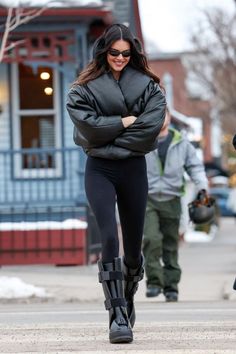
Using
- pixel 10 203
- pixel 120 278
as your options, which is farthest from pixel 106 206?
pixel 10 203

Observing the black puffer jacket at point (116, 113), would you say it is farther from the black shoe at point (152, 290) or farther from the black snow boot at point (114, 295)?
the black shoe at point (152, 290)

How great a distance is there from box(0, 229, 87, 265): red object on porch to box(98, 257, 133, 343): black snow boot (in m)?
9.86

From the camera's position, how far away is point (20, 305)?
11.6 metres

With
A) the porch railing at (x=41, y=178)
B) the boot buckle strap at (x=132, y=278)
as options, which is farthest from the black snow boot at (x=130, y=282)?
the porch railing at (x=41, y=178)

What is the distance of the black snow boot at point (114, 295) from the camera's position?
642 centimetres

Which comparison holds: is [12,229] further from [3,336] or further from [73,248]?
[3,336]

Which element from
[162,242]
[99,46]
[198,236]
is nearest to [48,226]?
[162,242]

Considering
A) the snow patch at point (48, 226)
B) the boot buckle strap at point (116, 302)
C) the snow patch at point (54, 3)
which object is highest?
the snow patch at point (54, 3)

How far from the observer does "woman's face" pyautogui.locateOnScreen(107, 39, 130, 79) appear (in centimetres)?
672

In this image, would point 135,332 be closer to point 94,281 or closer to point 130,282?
point 130,282

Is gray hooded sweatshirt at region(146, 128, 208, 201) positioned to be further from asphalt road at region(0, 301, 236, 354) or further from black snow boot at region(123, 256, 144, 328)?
black snow boot at region(123, 256, 144, 328)

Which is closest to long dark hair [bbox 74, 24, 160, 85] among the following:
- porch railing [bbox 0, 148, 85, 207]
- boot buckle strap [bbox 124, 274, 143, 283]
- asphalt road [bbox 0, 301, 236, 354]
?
boot buckle strap [bbox 124, 274, 143, 283]

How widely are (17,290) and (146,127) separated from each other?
19.1 feet

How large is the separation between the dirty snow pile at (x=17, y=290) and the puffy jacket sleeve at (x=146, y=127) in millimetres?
5675
